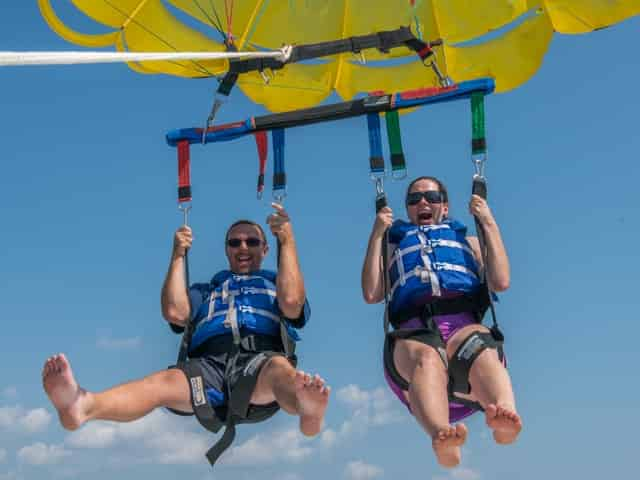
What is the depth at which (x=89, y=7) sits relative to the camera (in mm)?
6543

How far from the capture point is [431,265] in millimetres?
Result: 5316

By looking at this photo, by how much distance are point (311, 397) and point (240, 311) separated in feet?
3.34

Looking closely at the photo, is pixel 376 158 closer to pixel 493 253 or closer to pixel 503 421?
pixel 493 253

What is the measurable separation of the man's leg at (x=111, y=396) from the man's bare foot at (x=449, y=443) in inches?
62.9

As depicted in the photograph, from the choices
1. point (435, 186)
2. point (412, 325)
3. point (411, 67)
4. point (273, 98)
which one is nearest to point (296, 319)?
point (412, 325)

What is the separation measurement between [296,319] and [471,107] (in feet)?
5.54

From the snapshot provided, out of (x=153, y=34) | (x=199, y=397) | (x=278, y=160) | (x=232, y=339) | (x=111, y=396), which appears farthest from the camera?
(x=153, y=34)

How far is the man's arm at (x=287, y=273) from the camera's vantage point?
5320mm

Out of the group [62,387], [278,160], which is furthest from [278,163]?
[62,387]

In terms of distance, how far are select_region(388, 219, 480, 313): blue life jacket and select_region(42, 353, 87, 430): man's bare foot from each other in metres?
1.94

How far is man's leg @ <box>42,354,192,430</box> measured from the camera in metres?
4.56

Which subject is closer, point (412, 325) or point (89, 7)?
point (412, 325)

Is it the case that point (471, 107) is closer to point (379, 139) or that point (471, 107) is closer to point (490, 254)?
point (379, 139)

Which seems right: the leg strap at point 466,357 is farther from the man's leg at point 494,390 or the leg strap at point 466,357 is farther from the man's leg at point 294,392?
the man's leg at point 294,392
